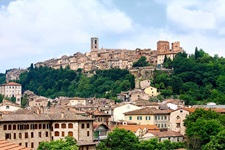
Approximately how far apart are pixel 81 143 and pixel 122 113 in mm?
21222

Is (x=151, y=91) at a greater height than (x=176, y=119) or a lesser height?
greater

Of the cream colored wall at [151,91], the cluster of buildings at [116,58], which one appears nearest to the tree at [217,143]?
the cream colored wall at [151,91]

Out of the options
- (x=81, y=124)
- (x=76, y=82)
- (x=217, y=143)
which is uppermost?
(x=76, y=82)

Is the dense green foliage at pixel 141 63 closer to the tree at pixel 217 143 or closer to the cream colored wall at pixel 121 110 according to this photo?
the cream colored wall at pixel 121 110

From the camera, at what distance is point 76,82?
110375 millimetres

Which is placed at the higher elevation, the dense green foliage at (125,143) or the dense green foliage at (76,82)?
the dense green foliage at (76,82)

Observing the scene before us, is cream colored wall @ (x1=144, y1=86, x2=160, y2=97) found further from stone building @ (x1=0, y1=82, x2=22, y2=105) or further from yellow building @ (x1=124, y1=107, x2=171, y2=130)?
stone building @ (x1=0, y1=82, x2=22, y2=105)

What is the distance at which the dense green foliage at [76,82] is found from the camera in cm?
9512

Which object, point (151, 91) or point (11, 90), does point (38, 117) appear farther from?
point (11, 90)

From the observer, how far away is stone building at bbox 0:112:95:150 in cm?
3953

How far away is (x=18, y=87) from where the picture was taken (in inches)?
4547

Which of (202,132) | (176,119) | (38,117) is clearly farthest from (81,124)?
(176,119)

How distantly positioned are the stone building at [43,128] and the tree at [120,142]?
142 cm

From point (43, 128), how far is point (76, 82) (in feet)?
226
